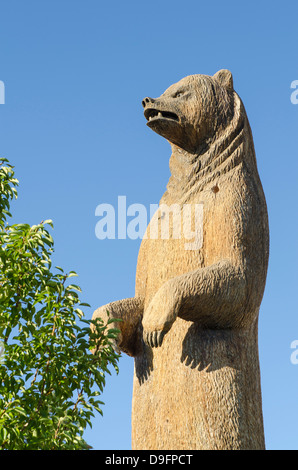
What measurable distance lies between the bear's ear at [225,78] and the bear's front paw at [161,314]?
6.94 feet

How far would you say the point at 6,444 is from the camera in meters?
5.96

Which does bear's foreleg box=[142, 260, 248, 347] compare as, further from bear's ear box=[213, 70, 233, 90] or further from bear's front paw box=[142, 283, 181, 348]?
bear's ear box=[213, 70, 233, 90]

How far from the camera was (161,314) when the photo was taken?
21.8 feet

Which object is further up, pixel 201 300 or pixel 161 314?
pixel 201 300

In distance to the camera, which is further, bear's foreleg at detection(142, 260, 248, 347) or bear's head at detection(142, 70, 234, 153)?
bear's head at detection(142, 70, 234, 153)

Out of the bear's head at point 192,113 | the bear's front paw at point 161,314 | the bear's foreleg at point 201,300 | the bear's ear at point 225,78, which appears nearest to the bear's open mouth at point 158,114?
the bear's head at point 192,113

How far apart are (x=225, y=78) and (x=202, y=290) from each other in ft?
7.20

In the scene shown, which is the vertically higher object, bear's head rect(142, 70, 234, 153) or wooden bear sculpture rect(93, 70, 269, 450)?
bear's head rect(142, 70, 234, 153)

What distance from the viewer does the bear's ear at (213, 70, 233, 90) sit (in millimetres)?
7682

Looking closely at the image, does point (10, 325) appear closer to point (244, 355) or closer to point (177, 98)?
point (244, 355)

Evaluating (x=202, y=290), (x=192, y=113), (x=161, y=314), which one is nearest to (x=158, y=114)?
(x=192, y=113)

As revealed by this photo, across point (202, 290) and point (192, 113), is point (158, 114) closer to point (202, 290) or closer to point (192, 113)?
point (192, 113)

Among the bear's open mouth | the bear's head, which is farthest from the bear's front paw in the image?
the bear's open mouth
